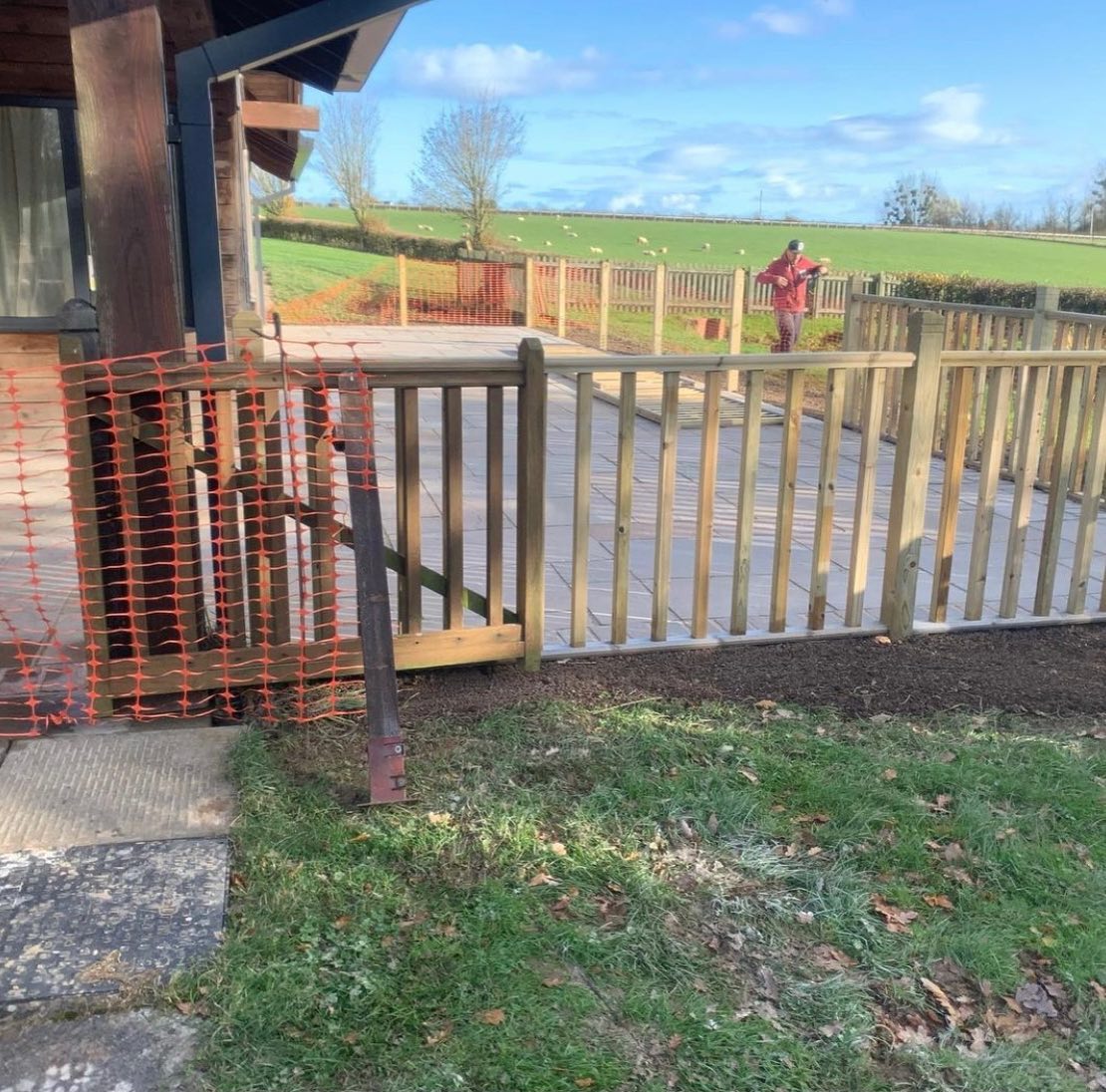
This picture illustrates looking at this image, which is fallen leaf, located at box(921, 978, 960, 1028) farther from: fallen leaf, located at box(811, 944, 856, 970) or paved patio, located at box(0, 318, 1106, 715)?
paved patio, located at box(0, 318, 1106, 715)

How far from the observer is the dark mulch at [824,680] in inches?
156

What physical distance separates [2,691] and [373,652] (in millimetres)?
1564

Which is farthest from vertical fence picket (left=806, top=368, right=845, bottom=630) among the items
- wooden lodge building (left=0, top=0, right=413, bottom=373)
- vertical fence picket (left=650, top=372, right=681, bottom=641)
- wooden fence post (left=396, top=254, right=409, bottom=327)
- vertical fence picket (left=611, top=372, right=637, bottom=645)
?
wooden fence post (left=396, top=254, right=409, bottom=327)

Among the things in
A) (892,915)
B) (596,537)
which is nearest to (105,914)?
(892,915)

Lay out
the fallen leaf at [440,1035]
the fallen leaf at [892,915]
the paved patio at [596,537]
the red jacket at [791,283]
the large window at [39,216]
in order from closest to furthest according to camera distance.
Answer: the fallen leaf at [440,1035], the fallen leaf at [892,915], the paved patio at [596,537], the large window at [39,216], the red jacket at [791,283]

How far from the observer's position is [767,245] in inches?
1772

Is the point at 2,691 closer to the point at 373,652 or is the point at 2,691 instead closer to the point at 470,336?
the point at 373,652

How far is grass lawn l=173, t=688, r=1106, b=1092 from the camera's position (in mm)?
2252

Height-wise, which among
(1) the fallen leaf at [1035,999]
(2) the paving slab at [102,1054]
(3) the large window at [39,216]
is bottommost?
(1) the fallen leaf at [1035,999]

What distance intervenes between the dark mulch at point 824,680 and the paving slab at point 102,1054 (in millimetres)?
1544

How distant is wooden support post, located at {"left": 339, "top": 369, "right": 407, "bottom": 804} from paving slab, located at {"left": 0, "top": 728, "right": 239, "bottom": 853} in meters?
0.48

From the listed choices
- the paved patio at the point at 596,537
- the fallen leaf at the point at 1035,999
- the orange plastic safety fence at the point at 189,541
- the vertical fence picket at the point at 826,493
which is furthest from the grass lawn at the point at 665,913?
the paved patio at the point at 596,537

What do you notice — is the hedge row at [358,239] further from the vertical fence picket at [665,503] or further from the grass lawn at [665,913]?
the grass lawn at [665,913]

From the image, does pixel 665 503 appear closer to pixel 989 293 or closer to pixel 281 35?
pixel 281 35
